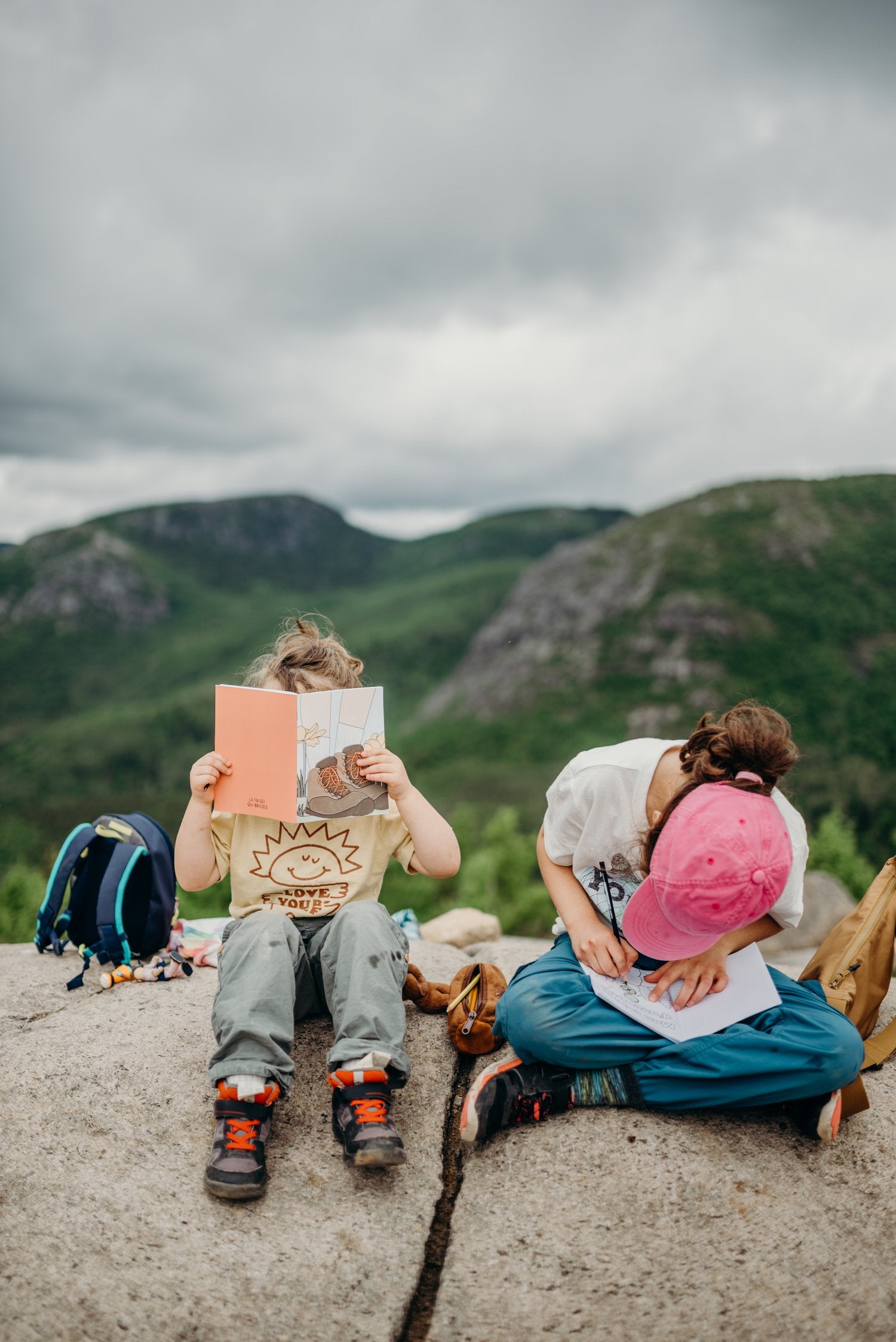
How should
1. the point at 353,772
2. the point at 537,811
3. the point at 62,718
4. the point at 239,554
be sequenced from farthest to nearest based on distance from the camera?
the point at 239,554 < the point at 62,718 < the point at 537,811 < the point at 353,772

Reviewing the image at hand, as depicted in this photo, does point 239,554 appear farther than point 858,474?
Yes

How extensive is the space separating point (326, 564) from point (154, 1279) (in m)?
148

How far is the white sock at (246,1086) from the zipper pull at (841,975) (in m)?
2.55

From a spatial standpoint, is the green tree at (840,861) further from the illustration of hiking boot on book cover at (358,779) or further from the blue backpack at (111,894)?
the illustration of hiking boot on book cover at (358,779)

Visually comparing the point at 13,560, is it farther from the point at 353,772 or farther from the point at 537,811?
the point at 353,772

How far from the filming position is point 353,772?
10.8 feet

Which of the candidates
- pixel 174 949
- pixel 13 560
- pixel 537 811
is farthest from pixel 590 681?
pixel 13 560

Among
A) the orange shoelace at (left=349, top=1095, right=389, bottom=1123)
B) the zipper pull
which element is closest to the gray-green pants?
the orange shoelace at (left=349, top=1095, right=389, bottom=1123)

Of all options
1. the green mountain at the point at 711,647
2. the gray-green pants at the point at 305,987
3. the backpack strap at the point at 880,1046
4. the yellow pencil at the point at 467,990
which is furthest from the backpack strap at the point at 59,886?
the green mountain at the point at 711,647

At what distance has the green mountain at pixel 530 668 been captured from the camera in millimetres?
39344

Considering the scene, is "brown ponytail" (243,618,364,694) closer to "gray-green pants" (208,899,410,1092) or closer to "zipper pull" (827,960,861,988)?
"gray-green pants" (208,899,410,1092)

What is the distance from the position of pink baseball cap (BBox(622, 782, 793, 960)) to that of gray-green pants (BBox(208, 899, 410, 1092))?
1.11m

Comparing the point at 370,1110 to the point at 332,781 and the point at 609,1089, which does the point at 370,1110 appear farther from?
the point at 332,781

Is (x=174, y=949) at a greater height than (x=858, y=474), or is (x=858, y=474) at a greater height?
(x=858, y=474)
